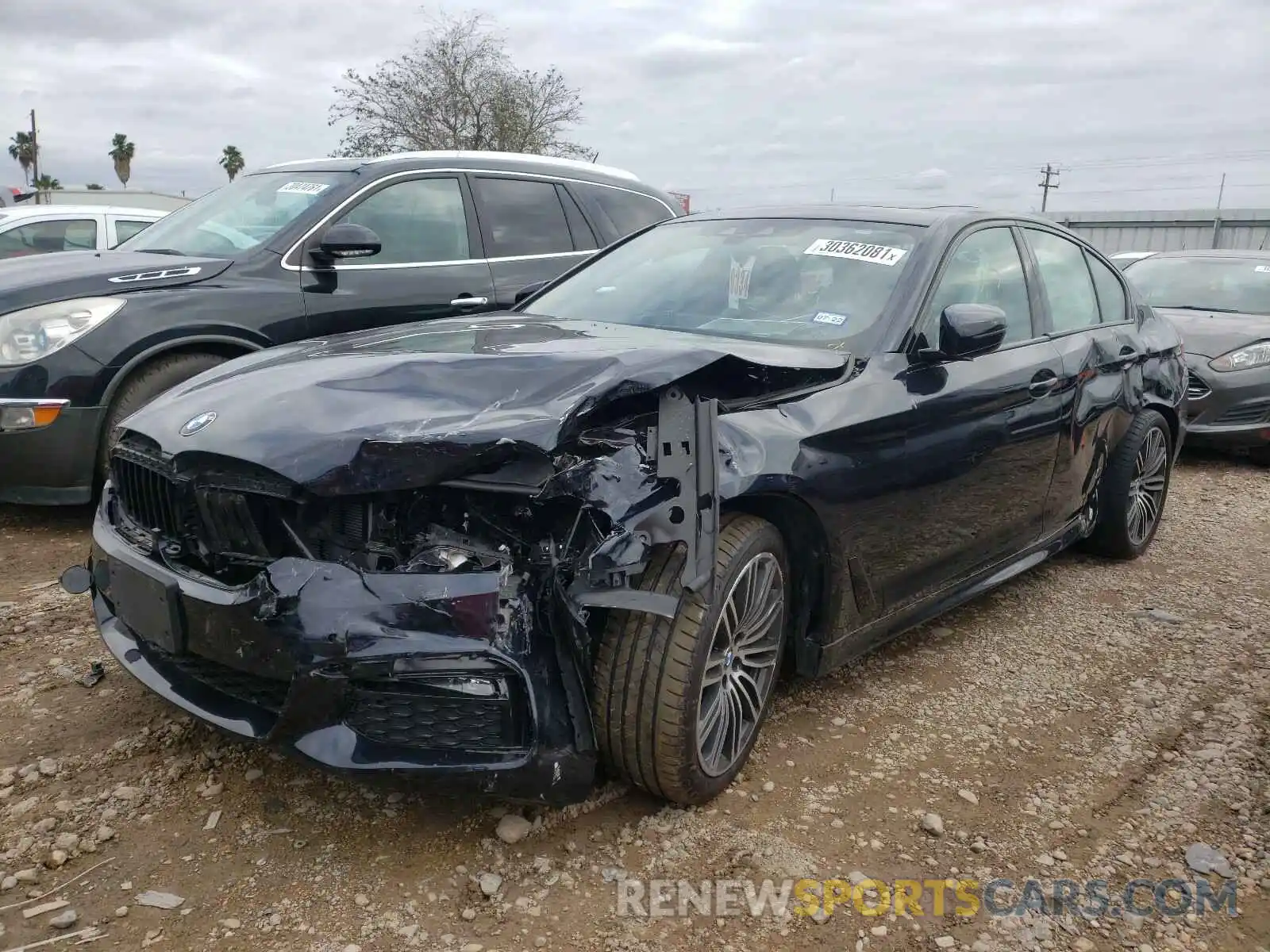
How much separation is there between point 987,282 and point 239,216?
3813 mm

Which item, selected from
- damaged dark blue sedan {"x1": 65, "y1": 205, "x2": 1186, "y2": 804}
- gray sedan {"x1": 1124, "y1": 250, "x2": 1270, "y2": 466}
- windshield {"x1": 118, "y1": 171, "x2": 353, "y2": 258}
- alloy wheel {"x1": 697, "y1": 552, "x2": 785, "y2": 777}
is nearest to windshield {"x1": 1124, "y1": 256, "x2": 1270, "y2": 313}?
gray sedan {"x1": 1124, "y1": 250, "x2": 1270, "y2": 466}

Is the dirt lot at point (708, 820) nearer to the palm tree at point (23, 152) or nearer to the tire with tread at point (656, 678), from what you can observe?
the tire with tread at point (656, 678)

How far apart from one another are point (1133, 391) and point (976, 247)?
146 cm

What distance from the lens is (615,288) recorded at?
3693 mm

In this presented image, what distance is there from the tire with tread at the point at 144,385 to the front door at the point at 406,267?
0.60 m

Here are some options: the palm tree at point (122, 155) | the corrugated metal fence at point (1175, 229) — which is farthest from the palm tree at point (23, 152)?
the corrugated metal fence at point (1175, 229)

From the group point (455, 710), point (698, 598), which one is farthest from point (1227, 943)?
point (455, 710)

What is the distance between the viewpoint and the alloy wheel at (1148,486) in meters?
4.77

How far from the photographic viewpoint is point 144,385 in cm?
444

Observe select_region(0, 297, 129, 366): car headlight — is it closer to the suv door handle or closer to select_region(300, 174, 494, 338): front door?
select_region(300, 174, 494, 338): front door

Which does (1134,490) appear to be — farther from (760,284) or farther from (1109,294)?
(760,284)

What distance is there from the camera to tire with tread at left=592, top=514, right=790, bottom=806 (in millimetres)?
2357

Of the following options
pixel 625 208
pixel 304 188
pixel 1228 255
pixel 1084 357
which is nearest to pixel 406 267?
pixel 304 188

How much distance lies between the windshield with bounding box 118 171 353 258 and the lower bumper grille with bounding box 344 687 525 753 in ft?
11.3
